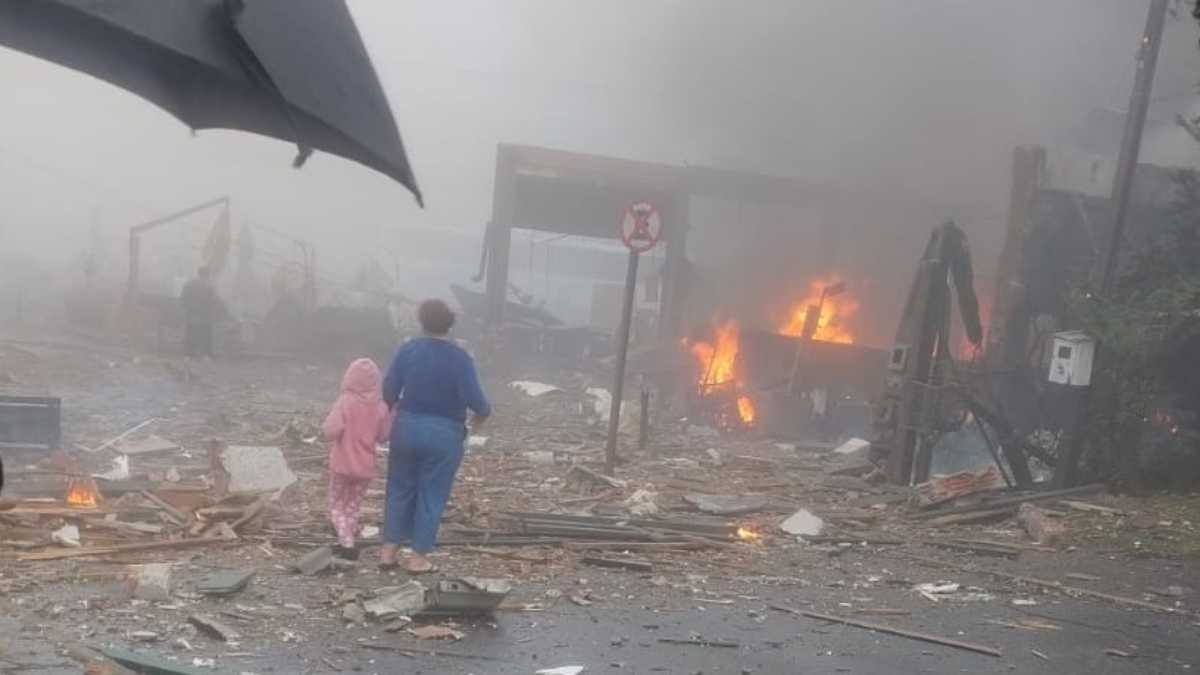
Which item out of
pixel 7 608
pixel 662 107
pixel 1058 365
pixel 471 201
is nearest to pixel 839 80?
pixel 662 107

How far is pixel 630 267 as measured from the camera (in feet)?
38.0

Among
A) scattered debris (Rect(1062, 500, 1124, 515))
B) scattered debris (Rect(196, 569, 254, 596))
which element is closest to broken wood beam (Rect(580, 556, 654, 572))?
scattered debris (Rect(196, 569, 254, 596))

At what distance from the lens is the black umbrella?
60.9 inches

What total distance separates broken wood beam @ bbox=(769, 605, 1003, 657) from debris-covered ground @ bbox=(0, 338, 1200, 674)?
0.02m

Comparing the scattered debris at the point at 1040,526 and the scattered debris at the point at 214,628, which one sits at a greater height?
the scattered debris at the point at 1040,526

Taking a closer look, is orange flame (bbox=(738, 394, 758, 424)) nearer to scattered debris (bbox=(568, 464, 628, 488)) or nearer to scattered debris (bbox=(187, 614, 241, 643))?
scattered debris (bbox=(568, 464, 628, 488))

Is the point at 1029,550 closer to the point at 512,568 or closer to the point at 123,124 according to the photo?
the point at 512,568

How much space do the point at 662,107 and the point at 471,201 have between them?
378 inches

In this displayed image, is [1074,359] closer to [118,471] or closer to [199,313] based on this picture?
[118,471]

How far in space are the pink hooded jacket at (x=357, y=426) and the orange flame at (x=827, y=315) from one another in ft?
38.5

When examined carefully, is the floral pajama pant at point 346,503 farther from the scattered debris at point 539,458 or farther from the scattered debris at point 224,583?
the scattered debris at point 539,458

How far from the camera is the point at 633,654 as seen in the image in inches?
232

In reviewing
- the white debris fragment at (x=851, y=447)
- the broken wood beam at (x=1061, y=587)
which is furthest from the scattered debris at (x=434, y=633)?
the white debris fragment at (x=851, y=447)

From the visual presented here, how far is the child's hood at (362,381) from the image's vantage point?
23.9 ft
